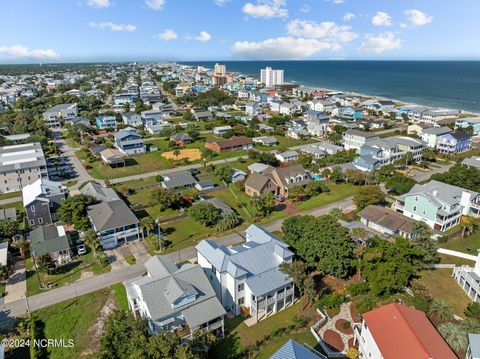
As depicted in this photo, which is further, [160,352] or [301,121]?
[301,121]

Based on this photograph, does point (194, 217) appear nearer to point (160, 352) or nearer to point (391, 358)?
point (160, 352)

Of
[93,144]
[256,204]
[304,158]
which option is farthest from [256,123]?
[256,204]

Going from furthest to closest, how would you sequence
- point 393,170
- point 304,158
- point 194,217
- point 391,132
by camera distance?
point 391,132 < point 304,158 < point 393,170 < point 194,217

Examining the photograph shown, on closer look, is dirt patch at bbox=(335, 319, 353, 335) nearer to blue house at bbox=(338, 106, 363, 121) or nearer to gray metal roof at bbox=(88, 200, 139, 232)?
gray metal roof at bbox=(88, 200, 139, 232)

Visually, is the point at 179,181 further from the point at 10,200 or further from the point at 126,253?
the point at 10,200

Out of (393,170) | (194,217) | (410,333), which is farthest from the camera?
(393,170)

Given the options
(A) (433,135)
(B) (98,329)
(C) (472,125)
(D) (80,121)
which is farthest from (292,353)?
(C) (472,125)
